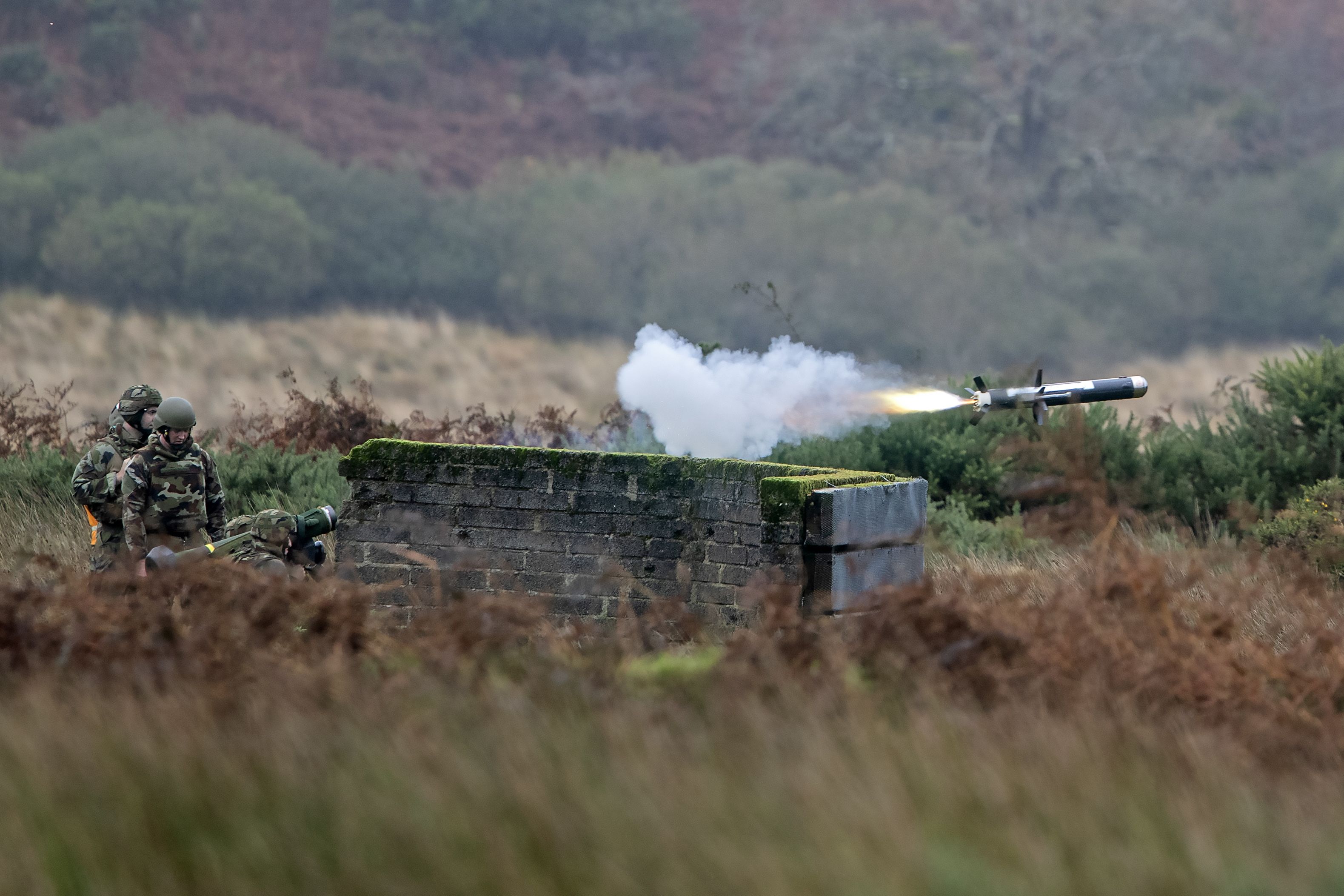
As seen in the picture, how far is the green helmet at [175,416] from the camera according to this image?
10.6 m

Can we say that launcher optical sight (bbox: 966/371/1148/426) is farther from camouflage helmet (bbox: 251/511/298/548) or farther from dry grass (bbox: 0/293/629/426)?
dry grass (bbox: 0/293/629/426)

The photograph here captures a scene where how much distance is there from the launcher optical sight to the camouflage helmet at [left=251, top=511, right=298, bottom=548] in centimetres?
490

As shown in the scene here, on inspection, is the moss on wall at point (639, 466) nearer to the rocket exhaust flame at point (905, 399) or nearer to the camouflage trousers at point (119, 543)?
the camouflage trousers at point (119, 543)

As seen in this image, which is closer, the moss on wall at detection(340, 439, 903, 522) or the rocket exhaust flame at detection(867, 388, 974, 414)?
the moss on wall at detection(340, 439, 903, 522)

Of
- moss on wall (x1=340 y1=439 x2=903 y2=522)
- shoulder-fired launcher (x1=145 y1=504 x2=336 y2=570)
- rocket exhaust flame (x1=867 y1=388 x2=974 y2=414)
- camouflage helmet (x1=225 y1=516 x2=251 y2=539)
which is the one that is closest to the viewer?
moss on wall (x1=340 y1=439 x2=903 y2=522)

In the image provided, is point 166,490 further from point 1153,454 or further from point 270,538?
point 1153,454

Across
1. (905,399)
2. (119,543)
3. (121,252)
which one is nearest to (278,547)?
(119,543)

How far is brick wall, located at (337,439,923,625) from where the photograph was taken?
33.9 feet

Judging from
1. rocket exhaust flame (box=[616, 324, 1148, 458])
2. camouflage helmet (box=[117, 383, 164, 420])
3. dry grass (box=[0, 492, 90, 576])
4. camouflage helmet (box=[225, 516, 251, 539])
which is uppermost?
rocket exhaust flame (box=[616, 324, 1148, 458])

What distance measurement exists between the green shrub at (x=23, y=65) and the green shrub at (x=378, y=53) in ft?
28.1

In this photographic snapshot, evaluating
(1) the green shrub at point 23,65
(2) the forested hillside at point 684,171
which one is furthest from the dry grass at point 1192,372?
(1) the green shrub at point 23,65

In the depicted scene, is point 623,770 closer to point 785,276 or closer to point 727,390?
point 727,390

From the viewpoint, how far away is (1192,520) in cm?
1797

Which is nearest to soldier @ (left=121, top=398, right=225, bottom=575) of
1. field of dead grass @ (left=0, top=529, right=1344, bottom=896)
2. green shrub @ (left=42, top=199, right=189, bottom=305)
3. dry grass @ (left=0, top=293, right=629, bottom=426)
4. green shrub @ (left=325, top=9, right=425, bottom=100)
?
field of dead grass @ (left=0, top=529, right=1344, bottom=896)
